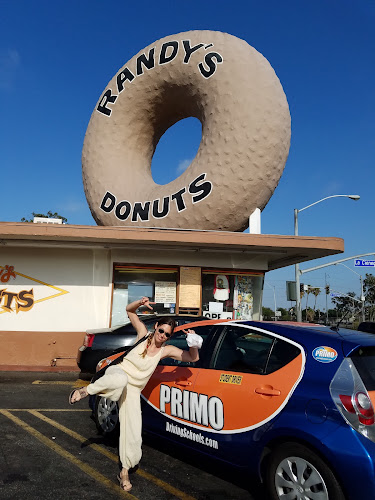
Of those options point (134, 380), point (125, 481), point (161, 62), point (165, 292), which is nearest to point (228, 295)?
point (165, 292)

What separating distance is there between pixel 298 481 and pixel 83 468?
2.25 m

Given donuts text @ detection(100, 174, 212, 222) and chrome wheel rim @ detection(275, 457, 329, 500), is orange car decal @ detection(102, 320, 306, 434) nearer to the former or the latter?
chrome wheel rim @ detection(275, 457, 329, 500)

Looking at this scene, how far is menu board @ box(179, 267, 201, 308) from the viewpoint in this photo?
11.1m

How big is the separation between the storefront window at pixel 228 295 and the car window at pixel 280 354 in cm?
767

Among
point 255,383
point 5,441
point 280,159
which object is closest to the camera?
point 255,383

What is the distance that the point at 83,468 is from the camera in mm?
4215

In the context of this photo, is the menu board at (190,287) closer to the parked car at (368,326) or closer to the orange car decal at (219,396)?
the orange car decal at (219,396)

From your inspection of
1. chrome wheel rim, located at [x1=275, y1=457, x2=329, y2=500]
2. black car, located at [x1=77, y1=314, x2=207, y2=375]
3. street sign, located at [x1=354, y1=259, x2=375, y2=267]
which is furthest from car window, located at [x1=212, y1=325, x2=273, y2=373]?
street sign, located at [x1=354, y1=259, x2=375, y2=267]

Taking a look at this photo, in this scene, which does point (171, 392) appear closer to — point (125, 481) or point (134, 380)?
Result: point (134, 380)

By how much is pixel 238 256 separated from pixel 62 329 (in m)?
5.10

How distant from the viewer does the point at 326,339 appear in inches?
134

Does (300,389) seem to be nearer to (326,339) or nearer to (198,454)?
(326,339)

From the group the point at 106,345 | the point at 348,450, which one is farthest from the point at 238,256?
the point at 348,450

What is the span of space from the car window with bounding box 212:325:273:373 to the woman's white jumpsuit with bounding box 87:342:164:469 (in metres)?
0.61
